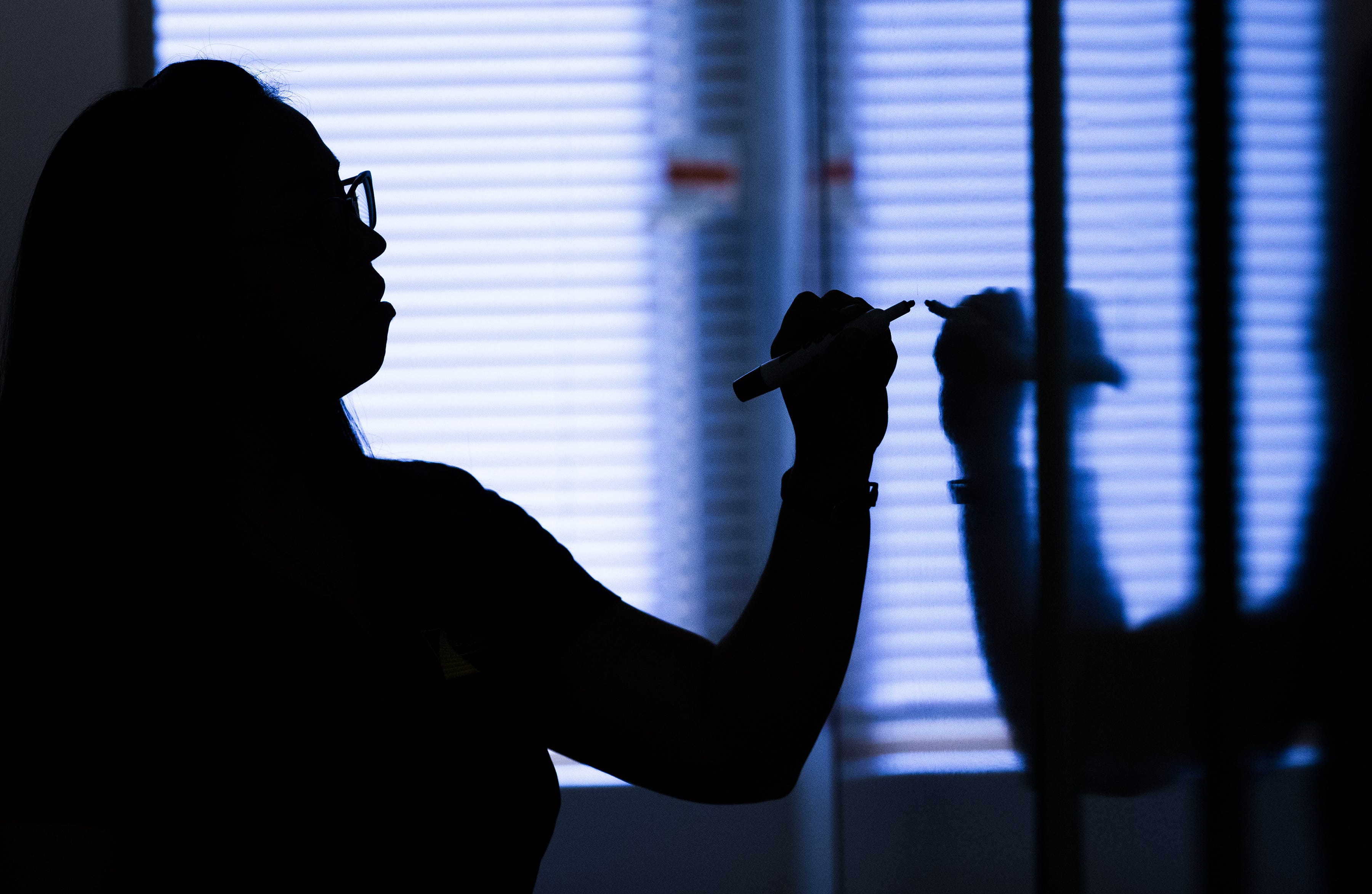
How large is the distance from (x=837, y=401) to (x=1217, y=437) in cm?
39

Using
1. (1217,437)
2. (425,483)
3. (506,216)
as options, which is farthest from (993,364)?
(506,216)

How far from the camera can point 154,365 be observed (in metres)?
0.70

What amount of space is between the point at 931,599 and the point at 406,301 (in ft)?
2.87

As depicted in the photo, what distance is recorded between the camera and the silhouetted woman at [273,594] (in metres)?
0.61

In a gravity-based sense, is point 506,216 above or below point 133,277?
above

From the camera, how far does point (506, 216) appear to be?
125 centimetres

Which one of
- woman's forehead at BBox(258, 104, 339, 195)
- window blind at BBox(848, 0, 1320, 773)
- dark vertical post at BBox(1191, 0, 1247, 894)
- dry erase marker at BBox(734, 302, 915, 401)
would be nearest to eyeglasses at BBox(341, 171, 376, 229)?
woman's forehead at BBox(258, 104, 339, 195)

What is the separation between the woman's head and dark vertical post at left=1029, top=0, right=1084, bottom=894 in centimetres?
52

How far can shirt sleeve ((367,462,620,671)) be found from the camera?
0.77 metres

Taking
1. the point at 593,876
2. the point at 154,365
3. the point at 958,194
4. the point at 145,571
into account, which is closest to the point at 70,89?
the point at 154,365

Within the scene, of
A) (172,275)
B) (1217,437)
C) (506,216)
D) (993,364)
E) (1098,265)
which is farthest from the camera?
(506,216)

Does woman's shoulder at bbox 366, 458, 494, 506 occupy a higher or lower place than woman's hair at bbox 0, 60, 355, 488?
lower

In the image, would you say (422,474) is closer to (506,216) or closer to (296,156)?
(296,156)

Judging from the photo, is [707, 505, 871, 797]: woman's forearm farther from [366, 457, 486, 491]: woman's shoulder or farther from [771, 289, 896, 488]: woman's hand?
[366, 457, 486, 491]: woman's shoulder
